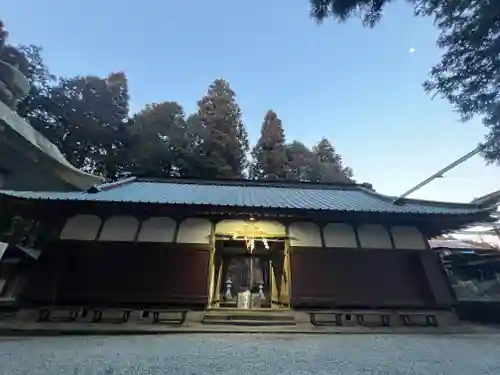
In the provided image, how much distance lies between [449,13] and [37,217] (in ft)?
28.0

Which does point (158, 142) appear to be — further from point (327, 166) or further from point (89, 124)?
point (327, 166)

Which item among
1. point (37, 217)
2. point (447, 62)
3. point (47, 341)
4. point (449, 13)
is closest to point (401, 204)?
point (447, 62)

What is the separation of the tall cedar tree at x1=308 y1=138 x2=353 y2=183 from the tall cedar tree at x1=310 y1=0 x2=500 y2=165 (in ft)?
58.3

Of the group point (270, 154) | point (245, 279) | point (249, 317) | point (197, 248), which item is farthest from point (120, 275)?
point (270, 154)

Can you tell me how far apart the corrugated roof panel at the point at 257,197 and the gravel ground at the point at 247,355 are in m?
2.95

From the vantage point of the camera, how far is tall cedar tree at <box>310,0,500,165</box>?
130 inches

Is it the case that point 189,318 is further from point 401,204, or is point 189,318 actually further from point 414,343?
point 401,204

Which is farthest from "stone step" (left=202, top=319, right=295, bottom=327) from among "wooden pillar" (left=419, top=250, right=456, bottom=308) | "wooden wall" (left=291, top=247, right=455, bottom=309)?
"wooden pillar" (left=419, top=250, right=456, bottom=308)

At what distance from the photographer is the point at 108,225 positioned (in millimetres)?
7195

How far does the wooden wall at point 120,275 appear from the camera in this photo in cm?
658

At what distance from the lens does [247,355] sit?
3.83 metres

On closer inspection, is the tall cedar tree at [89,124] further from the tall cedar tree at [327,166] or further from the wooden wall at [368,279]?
the wooden wall at [368,279]

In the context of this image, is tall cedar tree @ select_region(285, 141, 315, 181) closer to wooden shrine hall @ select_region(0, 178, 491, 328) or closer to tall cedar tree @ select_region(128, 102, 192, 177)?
tall cedar tree @ select_region(128, 102, 192, 177)

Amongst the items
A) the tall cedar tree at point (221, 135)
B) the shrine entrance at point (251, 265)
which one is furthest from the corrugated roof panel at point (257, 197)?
the tall cedar tree at point (221, 135)
